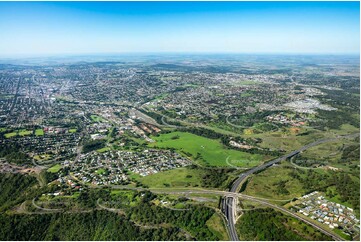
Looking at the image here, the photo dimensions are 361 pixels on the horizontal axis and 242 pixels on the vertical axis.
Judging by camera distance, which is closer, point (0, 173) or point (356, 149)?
point (0, 173)

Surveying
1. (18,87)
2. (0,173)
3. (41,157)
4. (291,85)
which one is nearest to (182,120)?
(41,157)

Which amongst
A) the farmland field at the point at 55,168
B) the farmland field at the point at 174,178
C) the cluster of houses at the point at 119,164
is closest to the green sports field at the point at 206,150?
the cluster of houses at the point at 119,164

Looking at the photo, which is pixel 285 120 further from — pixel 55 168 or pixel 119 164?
pixel 55 168

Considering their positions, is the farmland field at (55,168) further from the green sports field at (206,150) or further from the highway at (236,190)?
the highway at (236,190)

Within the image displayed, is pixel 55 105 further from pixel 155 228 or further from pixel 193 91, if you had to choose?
pixel 155 228

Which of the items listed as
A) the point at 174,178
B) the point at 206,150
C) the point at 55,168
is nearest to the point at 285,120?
the point at 206,150

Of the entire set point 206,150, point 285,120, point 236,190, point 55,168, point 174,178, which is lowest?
point 236,190

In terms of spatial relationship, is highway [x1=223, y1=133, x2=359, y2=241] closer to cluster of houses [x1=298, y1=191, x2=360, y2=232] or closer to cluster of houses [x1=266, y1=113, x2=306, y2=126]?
cluster of houses [x1=298, y1=191, x2=360, y2=232]

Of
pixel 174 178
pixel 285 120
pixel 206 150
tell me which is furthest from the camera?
pixel 285 120

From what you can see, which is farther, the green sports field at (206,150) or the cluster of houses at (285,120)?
the cluster of houses at (285,120)
